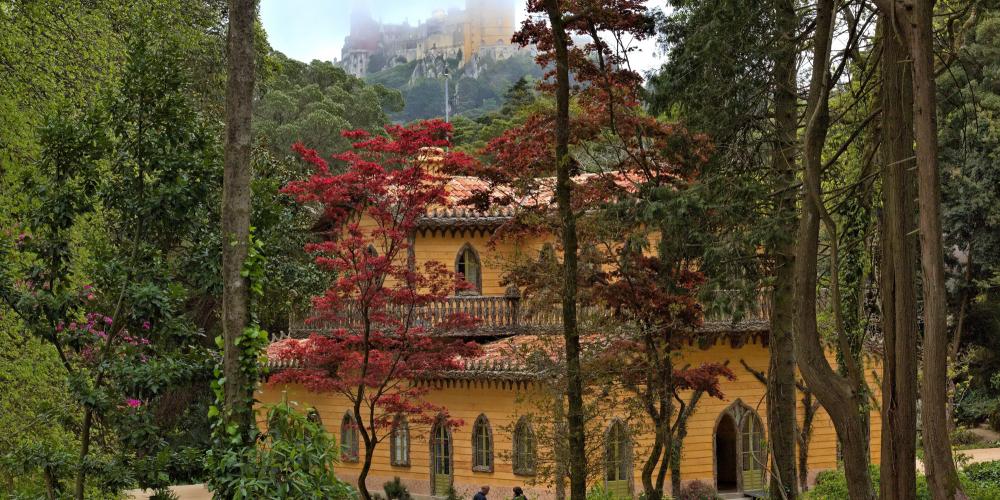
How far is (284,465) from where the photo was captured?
909 cm

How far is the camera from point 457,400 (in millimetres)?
24359

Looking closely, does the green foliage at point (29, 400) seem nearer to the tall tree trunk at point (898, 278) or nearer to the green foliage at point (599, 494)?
the tall tree trunk at point (898, 278)

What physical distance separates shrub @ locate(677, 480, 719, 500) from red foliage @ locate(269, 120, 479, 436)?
548cm

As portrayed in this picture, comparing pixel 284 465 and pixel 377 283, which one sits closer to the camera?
pixel 284 465

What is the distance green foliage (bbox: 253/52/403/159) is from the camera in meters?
46.5

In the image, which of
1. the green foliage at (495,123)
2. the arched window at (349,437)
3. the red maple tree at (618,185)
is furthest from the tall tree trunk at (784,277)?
the green foliage at (495,123)

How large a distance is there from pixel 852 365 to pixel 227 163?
Result: 5.79 meters

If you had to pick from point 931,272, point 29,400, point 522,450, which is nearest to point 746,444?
point 522,450

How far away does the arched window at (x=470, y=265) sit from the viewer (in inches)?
1049

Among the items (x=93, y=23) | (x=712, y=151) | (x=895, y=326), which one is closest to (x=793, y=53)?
(x=712, y=151)

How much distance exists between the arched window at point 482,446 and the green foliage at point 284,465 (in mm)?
14732

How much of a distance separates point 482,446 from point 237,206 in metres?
15.6

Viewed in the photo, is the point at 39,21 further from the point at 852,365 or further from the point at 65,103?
the point at 852,365

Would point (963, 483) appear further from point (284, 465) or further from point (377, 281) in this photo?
point (284, 465)
